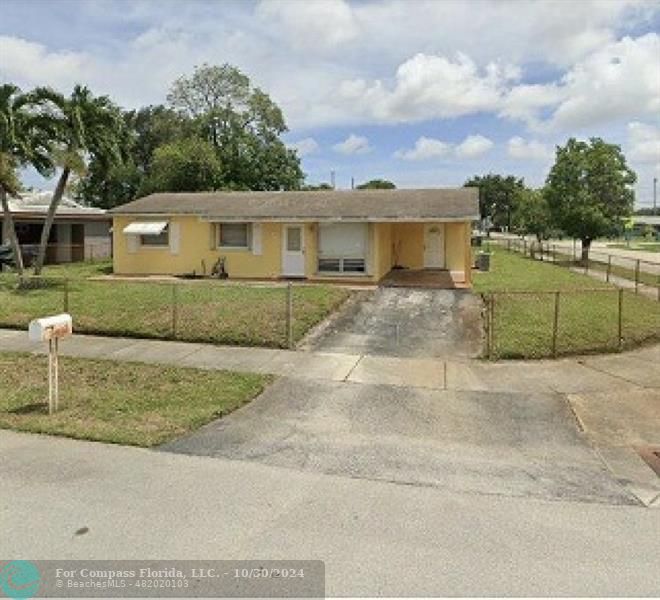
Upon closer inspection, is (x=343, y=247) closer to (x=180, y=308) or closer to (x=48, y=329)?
(x=180, y=308)

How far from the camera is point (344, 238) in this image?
19.3 meters

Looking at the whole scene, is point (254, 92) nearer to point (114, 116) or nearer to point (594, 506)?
point (114, 116)

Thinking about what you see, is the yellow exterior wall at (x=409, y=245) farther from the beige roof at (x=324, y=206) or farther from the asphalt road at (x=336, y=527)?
the asphalt road at (x=336, y=527)

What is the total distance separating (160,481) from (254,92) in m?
45.7

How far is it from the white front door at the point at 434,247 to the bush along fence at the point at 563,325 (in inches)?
229

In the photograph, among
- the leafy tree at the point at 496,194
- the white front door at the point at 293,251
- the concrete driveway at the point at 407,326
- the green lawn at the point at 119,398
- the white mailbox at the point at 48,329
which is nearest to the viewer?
the green lawn at the point at 119,398

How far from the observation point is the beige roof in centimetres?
1836

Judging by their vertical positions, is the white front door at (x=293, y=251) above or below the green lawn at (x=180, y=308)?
above

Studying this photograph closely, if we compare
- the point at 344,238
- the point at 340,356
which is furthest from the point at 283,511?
the point at 344,238

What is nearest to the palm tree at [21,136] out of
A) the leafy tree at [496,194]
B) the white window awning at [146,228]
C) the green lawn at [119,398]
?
the white window awning at [146,228]

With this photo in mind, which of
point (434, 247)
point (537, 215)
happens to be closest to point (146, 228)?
point (434, 247)

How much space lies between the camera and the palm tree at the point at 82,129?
18.4 metres

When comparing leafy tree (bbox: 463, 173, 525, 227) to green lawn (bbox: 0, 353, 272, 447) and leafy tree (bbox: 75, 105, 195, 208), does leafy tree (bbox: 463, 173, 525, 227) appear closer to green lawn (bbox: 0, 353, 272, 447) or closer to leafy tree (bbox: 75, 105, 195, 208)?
leafy tree (bbox: 75, 105, 195, 208)

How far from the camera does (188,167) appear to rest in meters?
41.4
